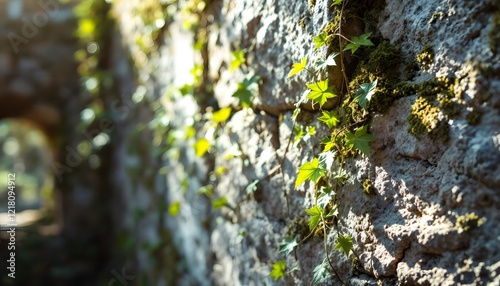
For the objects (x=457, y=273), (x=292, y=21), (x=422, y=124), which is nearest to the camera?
(x=457, y=273)

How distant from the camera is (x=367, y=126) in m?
1.31

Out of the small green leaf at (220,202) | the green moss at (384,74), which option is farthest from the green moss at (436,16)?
the small green leaf at (220,202)

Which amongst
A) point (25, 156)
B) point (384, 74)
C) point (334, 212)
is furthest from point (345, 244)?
point (25, 156)

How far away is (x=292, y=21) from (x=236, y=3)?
0.42 meters

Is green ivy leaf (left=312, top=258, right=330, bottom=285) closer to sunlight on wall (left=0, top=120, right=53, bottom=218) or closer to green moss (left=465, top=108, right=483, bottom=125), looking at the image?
green moss (left=465, top=108, right=483, bottom=125)

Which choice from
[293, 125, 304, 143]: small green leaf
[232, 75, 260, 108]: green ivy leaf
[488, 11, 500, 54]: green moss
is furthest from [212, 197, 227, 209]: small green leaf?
[488, 11, 500, 54]: green moss

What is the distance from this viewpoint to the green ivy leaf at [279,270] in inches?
62.3

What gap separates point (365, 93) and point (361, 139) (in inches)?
4.5

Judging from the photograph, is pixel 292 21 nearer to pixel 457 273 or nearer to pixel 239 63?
pixel 239 63

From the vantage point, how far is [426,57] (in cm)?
119

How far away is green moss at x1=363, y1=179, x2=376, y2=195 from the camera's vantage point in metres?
1.29

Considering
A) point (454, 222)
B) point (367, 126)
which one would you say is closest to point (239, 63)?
point (367, 126)

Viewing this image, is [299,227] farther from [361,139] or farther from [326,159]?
[361,139]

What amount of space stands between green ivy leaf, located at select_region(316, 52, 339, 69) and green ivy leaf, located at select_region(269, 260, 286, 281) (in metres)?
0.62
